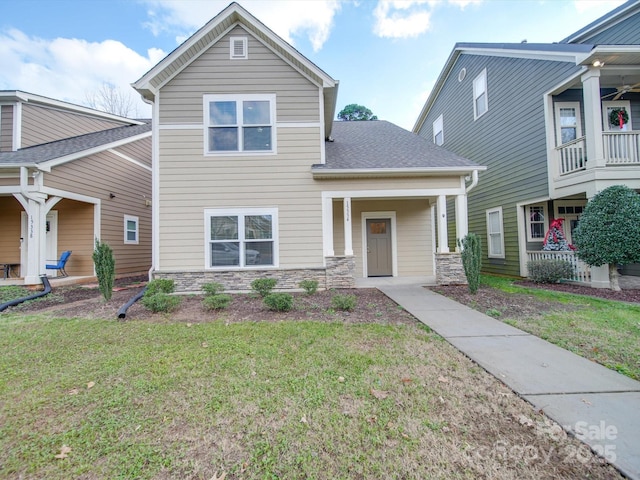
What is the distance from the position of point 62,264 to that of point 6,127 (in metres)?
5.06

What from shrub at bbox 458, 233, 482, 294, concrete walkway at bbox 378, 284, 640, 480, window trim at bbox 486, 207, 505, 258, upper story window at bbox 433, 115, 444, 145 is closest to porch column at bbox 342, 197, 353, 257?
shrub at bbox 458, 233, 482, 294

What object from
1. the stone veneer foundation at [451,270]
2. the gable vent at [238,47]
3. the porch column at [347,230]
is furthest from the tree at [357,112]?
Answer: the stone veneer foundation at [451,270]

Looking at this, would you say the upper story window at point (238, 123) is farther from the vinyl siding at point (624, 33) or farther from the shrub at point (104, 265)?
the vinyl siding at point (624, 33)

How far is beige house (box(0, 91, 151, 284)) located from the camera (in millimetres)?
8227

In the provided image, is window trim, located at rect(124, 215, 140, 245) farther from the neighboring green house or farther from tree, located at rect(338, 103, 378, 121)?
tree, located at rect(338, 103, 378, 121)

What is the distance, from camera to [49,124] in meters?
10.8

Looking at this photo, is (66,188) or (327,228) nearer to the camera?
(327,228)

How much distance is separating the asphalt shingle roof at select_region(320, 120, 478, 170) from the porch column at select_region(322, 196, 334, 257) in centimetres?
97

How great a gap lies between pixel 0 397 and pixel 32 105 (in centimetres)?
1197

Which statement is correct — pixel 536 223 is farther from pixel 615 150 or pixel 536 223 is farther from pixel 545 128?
pixel 545 128

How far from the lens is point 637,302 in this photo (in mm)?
6035

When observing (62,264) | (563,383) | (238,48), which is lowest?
(563,383)

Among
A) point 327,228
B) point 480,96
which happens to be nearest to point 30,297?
point 327,228

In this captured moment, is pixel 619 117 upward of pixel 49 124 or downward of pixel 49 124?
downward
